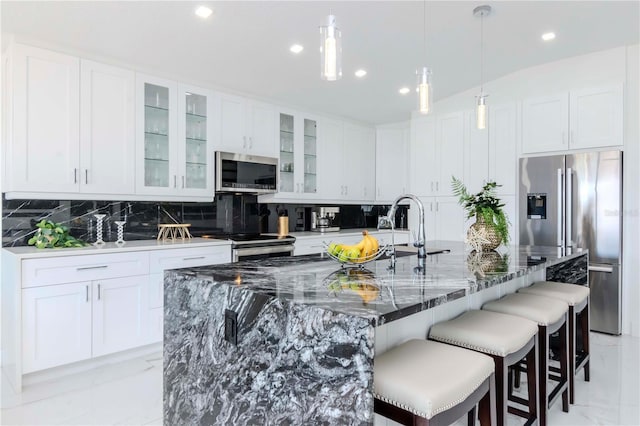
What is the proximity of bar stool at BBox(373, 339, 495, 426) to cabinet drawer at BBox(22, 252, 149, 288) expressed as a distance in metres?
2.33

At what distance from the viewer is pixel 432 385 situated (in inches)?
49.4

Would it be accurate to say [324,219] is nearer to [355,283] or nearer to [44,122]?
[44,122]

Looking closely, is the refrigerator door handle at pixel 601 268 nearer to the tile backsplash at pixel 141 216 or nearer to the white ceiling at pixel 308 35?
the white ceiling at pixel 308 35

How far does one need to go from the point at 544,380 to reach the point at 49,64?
12.6 feet

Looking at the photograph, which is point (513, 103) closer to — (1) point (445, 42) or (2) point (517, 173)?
(2) point (517, 173)

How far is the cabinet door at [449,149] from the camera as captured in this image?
4.74 m

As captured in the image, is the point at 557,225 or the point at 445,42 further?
the point at 557,225

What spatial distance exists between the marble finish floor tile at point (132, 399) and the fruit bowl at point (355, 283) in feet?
3.66

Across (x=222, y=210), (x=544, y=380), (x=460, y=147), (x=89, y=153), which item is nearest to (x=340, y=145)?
(x=460, y=147)

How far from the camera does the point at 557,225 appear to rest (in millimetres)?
3926

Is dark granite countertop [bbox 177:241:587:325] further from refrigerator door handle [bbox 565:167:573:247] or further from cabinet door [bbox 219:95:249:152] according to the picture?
cabinet door [bbox 219:95:249:152]

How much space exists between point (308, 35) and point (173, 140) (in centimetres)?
157

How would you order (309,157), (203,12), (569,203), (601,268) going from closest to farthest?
(203,12), (601,268), (569,203), (309,157)

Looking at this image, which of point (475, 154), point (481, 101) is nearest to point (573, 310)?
point (481, 101)
